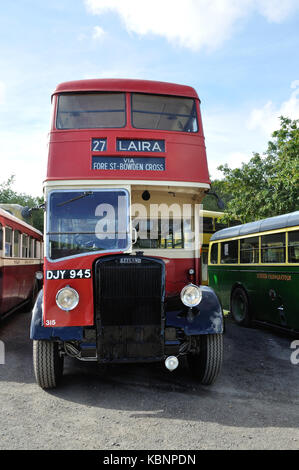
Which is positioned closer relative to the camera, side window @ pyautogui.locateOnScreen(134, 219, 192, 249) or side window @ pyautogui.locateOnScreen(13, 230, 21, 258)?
side window @ pyautogui.locateOnScreen(134, 219, 192, 249)

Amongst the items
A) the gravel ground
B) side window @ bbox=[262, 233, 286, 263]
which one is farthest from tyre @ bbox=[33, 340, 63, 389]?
side window @ bbox=[262, 233, 286, 263]

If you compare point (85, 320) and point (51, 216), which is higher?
point (51, 216)

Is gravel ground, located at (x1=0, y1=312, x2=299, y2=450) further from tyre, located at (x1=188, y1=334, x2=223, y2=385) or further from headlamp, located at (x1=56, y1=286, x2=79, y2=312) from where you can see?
headlamp, located at (x1=56, y1=286, x2=79, y2=312)

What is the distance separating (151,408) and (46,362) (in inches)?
55.9

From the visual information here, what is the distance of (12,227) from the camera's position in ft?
33.6

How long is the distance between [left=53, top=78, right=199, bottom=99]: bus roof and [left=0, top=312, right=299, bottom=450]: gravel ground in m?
4.11

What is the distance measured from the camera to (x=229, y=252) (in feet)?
37.8

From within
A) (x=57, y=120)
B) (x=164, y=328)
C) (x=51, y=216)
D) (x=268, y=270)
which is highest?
(x=57, y=120)

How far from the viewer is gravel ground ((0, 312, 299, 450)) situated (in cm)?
383

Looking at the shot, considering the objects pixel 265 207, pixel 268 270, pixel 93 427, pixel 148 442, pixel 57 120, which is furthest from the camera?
pixel 265 207

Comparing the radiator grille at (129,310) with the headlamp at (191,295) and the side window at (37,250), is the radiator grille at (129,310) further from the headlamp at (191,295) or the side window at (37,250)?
the side window at (37,250)

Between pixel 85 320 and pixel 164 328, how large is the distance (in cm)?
98

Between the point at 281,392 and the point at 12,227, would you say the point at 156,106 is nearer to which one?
the point at 281,392

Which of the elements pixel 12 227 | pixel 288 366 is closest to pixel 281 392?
pixel 288 366
